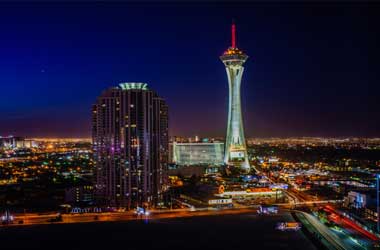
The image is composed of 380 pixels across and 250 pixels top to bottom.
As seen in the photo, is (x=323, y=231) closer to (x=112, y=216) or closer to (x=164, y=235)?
(x=164, y=235)

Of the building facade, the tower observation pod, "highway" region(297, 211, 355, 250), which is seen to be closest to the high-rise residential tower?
"highway" region(297, 211, 355, 250)

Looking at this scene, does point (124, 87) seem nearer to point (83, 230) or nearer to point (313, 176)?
point (83, 230)

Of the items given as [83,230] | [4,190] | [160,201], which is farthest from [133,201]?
[4,190]

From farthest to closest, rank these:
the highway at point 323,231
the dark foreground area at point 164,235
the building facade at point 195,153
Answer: the building facade at point 195,153 → the dark foreground area at point 164,235 → the highway at point 323,231

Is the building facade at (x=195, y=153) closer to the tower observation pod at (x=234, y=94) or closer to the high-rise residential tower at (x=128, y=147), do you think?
the tower observation pod at (x=234, y=94)

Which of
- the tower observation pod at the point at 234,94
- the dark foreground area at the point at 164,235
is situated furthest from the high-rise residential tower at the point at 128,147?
the tower observation pod at the point at 234,94

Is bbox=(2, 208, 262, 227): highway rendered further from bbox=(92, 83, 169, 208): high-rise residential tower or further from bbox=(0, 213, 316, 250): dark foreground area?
bbox=(92, 83, 169, 208): high-rise residential tower
